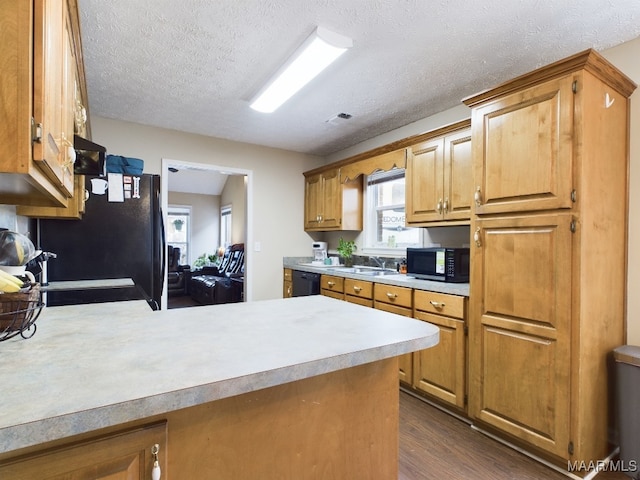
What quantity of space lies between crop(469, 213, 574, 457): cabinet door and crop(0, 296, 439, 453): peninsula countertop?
106 centimetres

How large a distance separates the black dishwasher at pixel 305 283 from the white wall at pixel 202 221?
516 cm

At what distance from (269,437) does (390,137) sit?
11.2 ft

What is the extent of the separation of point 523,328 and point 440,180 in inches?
51.7

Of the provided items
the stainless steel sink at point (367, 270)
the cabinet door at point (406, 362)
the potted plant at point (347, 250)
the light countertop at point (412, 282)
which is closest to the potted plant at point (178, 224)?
the potted plant at point (347, 250)

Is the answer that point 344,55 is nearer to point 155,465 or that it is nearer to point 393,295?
point 393,295

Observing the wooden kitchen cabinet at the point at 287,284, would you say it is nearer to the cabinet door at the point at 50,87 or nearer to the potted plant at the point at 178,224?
the cabinet door at the point at 50,87

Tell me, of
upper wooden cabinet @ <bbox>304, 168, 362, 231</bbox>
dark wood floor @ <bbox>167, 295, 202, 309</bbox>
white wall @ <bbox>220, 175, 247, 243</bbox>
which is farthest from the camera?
white wall @ <bbox>220, 175, 247, 243</bbox>

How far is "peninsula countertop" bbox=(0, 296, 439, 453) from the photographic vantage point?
2.00 ft

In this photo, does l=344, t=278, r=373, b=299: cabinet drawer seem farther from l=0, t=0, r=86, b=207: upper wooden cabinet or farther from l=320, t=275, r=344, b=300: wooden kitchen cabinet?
l=0, t=0, r=86, b=207: upper wooden cabinet

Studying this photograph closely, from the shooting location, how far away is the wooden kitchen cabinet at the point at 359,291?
309 cm

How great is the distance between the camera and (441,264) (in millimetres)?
2645

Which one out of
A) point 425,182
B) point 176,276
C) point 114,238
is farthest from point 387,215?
point 176,276

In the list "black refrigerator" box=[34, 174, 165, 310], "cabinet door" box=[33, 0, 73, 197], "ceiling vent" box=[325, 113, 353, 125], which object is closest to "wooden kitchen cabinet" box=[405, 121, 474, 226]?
"ceiling vent" box=[325, 113, 353, 125]

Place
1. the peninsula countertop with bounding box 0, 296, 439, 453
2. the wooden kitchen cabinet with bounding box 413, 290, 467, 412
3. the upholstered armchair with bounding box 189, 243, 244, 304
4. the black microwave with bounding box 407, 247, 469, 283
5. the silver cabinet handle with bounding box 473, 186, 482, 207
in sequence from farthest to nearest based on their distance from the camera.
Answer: the upholstered armchair with bounding box 189, 243, 244, 304
the black microwave with bounding box 407, 247, 469, 283
the wooden kitchen cabinet with bounding box 413, 290, 467, 412
the silver cabinet handle with bounding box 473, 186, 482, 207
the peninsula countertop with bounding box 0, 296, 439, 453
